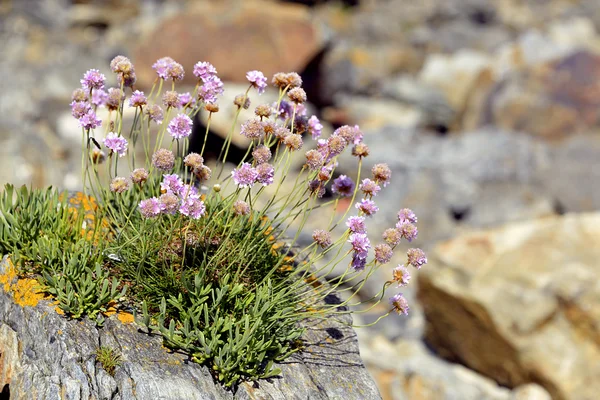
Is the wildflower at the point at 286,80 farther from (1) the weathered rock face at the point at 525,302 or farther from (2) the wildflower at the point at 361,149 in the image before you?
(1) the weathered rock face at the point at 525,302

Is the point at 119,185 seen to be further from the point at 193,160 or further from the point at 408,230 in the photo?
the point at 408,230

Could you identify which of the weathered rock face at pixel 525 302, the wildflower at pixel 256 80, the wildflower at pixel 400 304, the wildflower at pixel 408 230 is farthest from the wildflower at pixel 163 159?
the weathered rock face at pixel 525 302

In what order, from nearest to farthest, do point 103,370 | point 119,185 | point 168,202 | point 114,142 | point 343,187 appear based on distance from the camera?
1. point 168,202
2. point 103,370
3. point 119,185
4. point 114,142
5. point 343,187

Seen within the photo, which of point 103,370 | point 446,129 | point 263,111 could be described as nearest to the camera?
point 103,370

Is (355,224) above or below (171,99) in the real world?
below

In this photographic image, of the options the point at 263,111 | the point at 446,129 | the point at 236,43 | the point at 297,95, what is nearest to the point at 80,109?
the point at 263,111

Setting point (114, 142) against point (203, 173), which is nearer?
point (114, 142)
